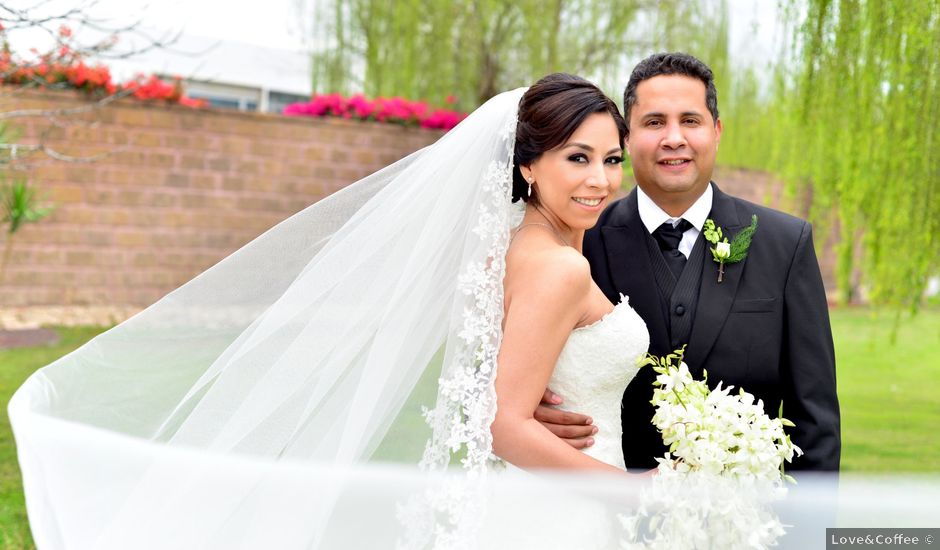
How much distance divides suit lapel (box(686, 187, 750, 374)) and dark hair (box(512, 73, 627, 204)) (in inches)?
22.0

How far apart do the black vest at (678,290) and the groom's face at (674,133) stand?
189 mm

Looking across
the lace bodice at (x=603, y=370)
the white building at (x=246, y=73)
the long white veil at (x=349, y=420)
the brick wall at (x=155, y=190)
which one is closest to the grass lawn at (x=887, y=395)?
the lace bodice at (x=603, y=370)

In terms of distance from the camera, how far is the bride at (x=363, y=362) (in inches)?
93.3

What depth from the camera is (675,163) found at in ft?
9.47

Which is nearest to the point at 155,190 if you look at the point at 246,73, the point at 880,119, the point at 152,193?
the point at 152,193

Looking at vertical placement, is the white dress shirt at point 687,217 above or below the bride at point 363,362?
above

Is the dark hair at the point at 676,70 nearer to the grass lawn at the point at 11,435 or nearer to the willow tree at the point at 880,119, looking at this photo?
the grass lawn at the point at 11,435

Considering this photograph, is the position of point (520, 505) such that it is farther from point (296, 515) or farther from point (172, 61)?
point (172, 61)

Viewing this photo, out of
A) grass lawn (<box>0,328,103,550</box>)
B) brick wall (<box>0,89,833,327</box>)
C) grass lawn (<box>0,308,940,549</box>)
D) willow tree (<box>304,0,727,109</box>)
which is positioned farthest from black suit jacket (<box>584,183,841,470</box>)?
willow tree (<box>304,0,727,109</box>)

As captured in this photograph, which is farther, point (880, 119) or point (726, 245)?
point (880, 119)

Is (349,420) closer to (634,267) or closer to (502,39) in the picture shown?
(634,267)

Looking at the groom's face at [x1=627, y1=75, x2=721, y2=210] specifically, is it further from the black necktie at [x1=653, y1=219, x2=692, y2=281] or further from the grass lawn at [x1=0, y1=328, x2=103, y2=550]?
the grass lawn at [x1=0, y1=328, x2=103, y2=550]

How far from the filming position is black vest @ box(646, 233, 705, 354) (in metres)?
2.82

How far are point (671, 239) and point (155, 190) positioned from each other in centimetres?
823
